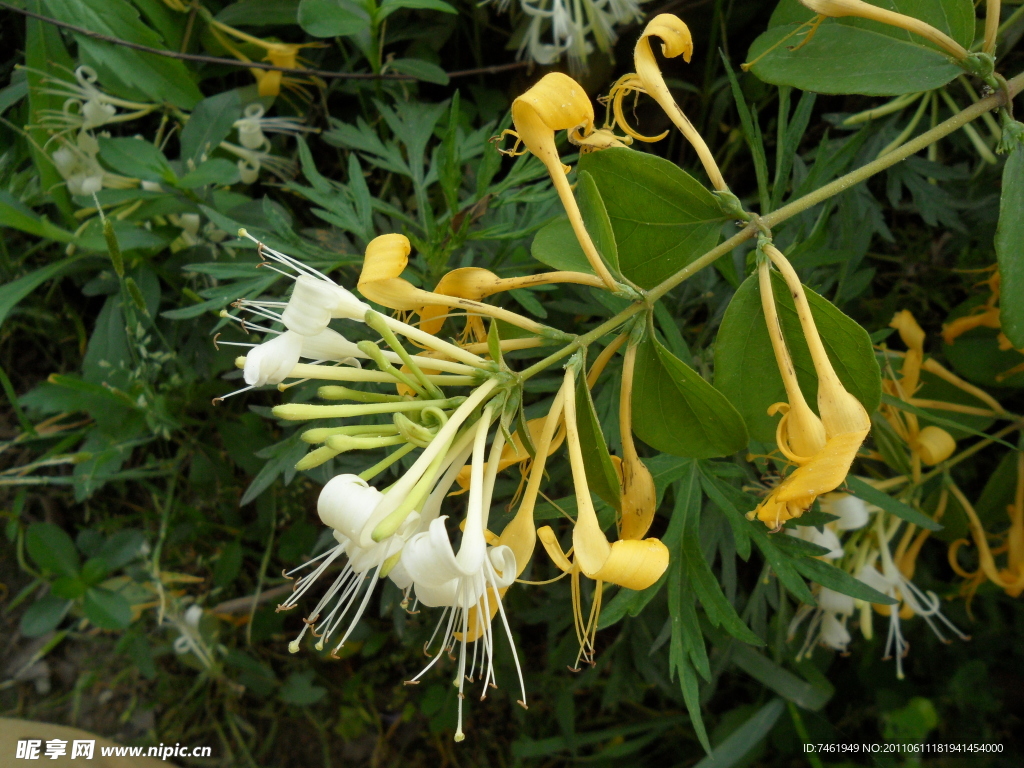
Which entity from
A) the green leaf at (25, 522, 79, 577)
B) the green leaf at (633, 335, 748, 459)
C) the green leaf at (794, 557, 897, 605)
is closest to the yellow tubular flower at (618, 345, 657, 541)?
the green leaf at (633, 335, 748, 459)

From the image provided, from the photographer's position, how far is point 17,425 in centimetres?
140

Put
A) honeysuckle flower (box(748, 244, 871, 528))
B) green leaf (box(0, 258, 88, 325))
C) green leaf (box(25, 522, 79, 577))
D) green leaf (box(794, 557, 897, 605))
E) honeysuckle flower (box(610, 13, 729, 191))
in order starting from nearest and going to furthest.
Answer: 1. honeysuckle flower (box(748, 244, 871, 528))
2. honeysuckle flower (box(610, 13, 729, 191))
3. green leaf (box(794, 557, 897, 605))
4. green leaf (box(0, 258, 88, 325))
5. green leaf (box(25, 522, 79, 577))

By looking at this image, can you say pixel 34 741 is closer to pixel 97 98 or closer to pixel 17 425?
pixel 17 425

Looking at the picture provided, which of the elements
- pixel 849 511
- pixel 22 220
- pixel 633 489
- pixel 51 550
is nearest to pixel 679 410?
pixel 633 489

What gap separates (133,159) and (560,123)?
0.66 metres

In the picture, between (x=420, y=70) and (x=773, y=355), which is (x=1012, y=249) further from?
(x=420, y=70)

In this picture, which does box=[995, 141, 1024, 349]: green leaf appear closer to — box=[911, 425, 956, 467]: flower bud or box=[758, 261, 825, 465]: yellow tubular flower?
box=[758, 261, 825, 465]: yellow tubular flower

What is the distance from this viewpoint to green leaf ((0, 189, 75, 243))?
32.5 inches

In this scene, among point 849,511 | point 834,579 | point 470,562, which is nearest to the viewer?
point 470,562

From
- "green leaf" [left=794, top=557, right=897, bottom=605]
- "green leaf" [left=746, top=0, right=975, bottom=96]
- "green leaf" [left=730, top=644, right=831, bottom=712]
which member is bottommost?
"green leaf" [left=730, top=644, right=831, bottom=712]

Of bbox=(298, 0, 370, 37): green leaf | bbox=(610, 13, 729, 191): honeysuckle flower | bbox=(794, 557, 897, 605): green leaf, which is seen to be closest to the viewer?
bbox=(610, 13, 729, 191): honeysuckle flower

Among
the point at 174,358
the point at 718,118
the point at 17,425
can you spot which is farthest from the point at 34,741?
the point at 718,118

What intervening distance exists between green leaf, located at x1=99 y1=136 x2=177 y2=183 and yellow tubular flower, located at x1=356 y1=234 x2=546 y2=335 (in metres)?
0.53

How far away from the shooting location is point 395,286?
1.57ft
